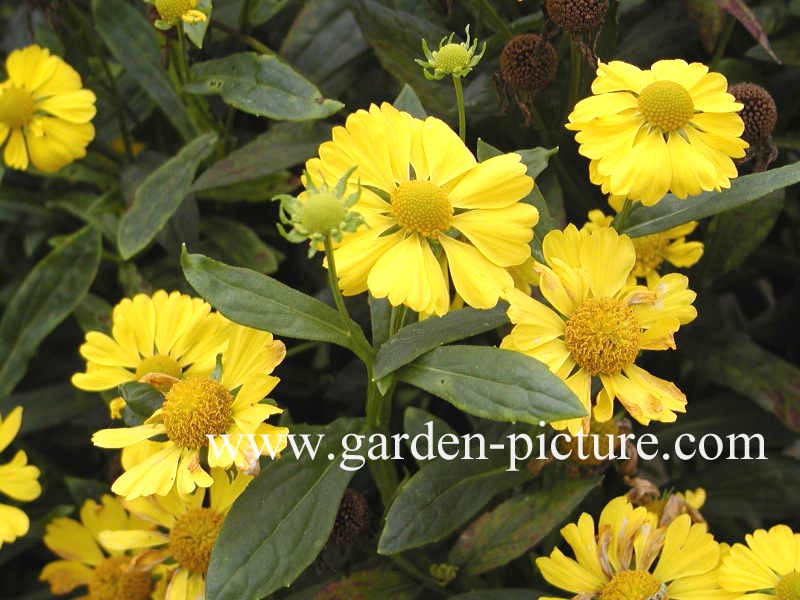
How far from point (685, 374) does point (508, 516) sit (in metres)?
0.46

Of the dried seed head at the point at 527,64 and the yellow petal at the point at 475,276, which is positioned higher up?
the dried seed head at the point at 527,64

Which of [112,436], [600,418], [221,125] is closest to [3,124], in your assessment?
[221,125]

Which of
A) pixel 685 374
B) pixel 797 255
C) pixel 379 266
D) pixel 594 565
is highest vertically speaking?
pixel 797 255

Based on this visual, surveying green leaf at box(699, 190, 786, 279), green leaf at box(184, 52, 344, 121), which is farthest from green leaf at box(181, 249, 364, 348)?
green leaf at box(699, 190, 786, 279)

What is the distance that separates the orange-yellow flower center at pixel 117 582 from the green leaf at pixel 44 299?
29cm

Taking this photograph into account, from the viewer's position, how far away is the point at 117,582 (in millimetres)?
1297

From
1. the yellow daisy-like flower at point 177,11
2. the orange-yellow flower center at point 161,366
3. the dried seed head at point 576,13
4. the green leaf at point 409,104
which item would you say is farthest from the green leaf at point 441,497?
the yellow daisy-like flower at point 177,11

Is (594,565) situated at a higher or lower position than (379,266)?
lower

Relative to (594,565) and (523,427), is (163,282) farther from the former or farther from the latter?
(594,565)

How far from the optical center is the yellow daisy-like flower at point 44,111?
1.40 meters

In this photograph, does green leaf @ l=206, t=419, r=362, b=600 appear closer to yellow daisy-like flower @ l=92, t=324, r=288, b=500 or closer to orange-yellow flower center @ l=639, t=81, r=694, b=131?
yellow daisy-like flower @ l=92, t=324, r=288, b=500

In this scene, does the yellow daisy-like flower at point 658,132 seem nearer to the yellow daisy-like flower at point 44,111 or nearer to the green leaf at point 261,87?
the green leaf at point 261,87

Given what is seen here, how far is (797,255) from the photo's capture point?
150 cm

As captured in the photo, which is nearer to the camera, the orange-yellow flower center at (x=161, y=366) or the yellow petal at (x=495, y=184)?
the yellow petal at (x=495, y=184)
